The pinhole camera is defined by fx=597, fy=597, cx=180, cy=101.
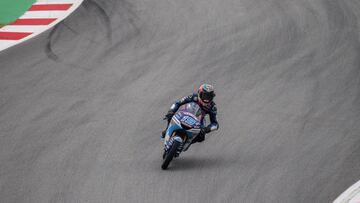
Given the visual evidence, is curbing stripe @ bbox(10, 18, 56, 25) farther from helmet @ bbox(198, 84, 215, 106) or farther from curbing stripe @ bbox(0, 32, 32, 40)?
helmet @ bbox(198, 84, 215, 106)

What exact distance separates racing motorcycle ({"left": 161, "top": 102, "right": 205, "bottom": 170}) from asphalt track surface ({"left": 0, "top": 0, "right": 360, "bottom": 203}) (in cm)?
40

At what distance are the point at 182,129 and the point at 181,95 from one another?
343 centimetres

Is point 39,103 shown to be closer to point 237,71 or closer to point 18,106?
point 18,106

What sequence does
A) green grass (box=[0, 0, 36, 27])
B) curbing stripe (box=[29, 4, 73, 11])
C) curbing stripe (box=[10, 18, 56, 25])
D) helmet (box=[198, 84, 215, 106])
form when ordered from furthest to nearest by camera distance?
curbing stripe (box=[29, 4, 73, 11]) → green grass (box=[0, 0, 36, 27]) → curbing stripe (box=[10, 18, 56, 25]) → helmet (box=[198, 84, 215, 106])

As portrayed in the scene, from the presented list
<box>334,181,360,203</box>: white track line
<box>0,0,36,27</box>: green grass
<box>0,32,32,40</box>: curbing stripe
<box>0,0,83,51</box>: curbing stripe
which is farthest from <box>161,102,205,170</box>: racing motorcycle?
<box>0,0,36,27</box>: green grass

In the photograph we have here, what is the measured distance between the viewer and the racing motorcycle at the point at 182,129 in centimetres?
1015

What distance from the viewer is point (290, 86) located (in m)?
14.4

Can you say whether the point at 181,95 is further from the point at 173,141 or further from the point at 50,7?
the point at 50,7

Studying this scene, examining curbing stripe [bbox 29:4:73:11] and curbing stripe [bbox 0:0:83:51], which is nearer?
curbing stripe [bbox 0:0:83:51]

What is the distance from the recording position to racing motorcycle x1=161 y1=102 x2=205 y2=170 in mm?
10148

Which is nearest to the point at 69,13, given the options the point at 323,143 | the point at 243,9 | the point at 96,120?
the point at 243,9

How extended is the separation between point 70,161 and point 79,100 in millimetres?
2813

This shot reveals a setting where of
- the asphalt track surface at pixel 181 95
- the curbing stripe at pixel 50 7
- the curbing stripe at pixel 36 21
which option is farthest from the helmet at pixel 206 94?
the curbing stripe at pixel 50 7

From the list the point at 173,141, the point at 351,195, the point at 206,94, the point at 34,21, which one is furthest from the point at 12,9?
the point at 351,195
